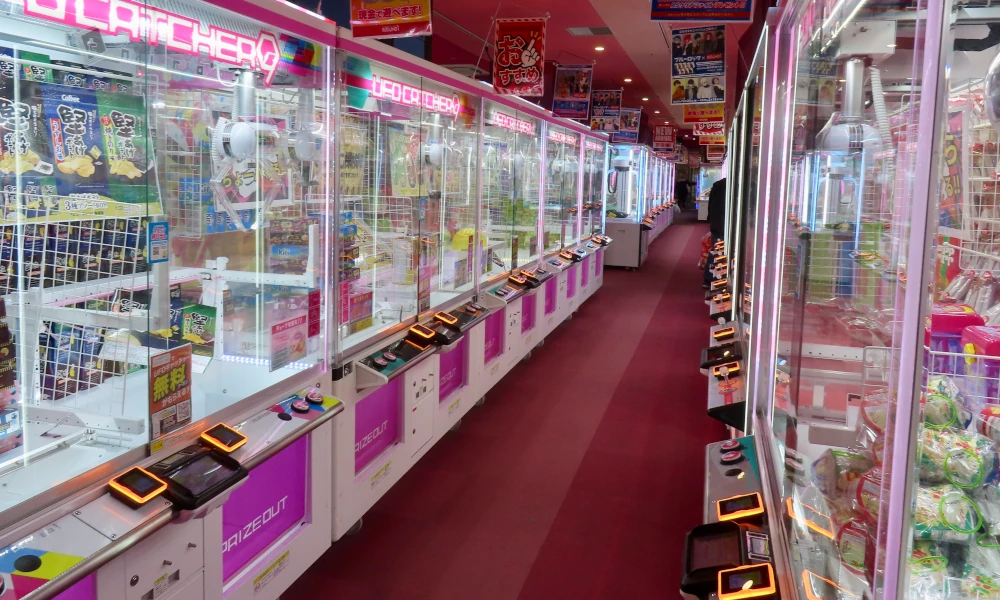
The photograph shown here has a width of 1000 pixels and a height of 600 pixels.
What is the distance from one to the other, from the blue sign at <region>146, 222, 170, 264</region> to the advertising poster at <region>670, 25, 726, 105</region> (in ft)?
20.2

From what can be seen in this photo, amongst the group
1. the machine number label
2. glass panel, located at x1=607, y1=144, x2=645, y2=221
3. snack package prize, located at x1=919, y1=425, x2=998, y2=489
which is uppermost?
glass panel, located at x1=607, y1=144, x2=645, y2=221

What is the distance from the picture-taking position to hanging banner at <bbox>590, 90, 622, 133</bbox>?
1262 centimetres

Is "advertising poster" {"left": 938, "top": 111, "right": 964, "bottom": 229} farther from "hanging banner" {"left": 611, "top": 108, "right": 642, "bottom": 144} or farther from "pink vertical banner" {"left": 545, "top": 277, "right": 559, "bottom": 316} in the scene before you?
"hanging banner" {"left": 611, "top": 108, "right": 642, "bottom": 144}

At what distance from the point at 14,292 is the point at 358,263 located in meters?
1.73

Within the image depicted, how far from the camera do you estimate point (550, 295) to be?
24.8 ft

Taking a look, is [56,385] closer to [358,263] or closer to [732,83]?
[358,263]

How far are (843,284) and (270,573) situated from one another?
2201 millimetres

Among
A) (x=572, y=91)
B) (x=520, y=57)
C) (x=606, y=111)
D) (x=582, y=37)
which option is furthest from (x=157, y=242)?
(x=606, y=111)

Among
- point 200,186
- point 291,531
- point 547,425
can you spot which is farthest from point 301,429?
point 547,425

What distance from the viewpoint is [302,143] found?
2916mm

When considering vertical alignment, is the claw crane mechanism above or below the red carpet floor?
above

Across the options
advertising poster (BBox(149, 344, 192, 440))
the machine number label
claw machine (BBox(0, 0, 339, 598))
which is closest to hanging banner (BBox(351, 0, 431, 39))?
claw machine (BBox(0, 0, 339, 598))

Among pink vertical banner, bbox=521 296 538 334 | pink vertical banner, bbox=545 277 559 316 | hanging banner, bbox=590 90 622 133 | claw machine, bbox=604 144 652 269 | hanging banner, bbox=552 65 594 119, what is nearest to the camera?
pink vertical banner, bbox=521 296 538 334

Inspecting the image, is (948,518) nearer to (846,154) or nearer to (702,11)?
(846,154)
